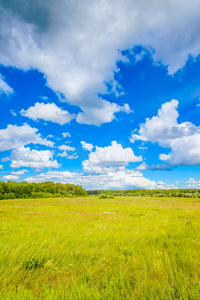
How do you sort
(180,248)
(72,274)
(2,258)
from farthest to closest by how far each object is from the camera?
(180,248)
(2,258)
(72,274)

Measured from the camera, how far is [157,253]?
404 centimetres

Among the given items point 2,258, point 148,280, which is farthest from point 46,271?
point 148,280

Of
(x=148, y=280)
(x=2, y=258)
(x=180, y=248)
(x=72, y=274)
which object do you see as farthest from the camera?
(x=180, y=248)

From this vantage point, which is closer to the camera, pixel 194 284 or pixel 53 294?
pixel 53 294

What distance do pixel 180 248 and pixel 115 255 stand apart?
2.09 m

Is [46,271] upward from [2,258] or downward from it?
downward

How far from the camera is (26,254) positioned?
143 inches

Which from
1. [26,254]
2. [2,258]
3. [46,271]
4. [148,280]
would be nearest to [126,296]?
[148,280]

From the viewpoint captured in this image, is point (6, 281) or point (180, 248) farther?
point (180, 248)

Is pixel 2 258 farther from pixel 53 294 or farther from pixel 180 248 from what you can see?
pixel 180 248

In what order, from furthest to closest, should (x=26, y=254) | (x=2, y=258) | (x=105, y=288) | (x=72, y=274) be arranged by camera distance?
(x=26, y=254)
(x=2, y=258)
(x=72, y=274)
(x=105, y=288)

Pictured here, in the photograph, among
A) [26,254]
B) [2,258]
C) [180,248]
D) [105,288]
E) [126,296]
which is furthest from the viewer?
[180,248]

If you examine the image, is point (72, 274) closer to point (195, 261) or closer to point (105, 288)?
point (105, 288)

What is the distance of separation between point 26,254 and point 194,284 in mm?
3569
